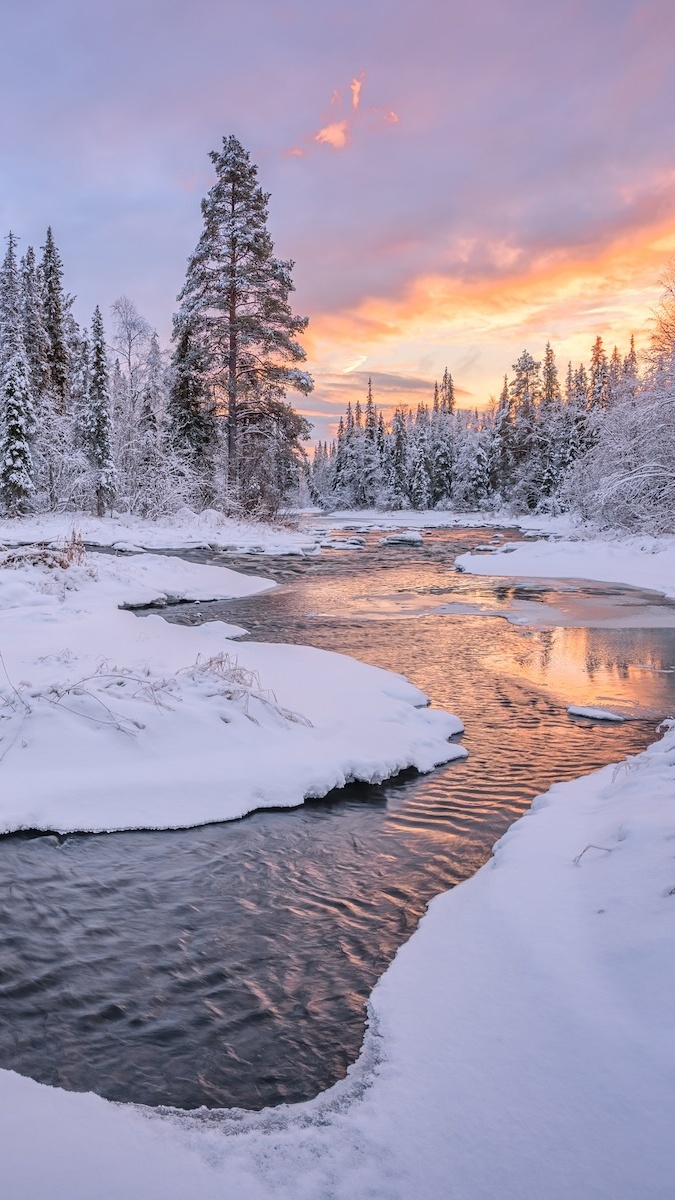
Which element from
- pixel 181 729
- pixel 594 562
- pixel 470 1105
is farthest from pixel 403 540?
pixel 470 1105

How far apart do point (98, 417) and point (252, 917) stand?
109 ft

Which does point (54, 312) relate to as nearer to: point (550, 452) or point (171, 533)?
point (171, 533)

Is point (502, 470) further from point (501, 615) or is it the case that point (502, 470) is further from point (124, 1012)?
point (124, 1012)

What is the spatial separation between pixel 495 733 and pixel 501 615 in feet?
24.3

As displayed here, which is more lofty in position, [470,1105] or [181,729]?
[181,729]

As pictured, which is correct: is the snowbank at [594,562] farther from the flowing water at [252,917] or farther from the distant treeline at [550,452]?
the flowing water at [252,917]

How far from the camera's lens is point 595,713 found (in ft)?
24.9

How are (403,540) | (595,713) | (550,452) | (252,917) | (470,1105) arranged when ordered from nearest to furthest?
(470,1105)
(252,917)
(595,713)
(403,540)
(550,452)

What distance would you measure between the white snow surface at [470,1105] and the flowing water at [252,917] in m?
0.22

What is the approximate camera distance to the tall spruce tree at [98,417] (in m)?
33.2

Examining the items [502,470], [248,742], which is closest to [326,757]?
[248,742]

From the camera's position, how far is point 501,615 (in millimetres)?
14172

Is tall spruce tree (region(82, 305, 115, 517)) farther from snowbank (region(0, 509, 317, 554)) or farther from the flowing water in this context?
the flowing water

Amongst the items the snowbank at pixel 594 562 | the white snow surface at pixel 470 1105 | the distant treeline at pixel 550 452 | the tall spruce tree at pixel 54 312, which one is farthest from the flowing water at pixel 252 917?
the tall spruce tree at pixel 54 312
